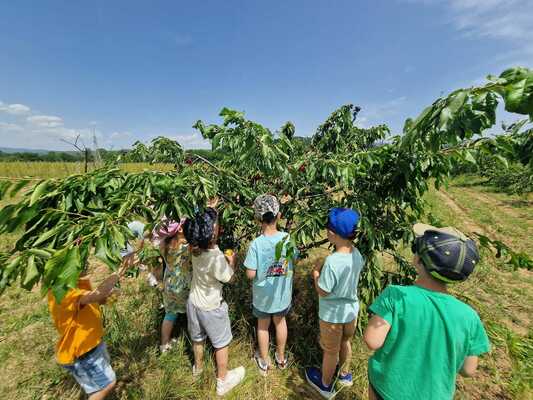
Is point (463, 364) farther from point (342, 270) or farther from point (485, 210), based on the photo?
point (485, 210)

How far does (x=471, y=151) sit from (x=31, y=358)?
5101 millimetres

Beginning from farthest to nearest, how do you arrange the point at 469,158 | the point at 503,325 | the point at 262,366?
the point at 503,325 → the point at 262,366 → the point at 469,158

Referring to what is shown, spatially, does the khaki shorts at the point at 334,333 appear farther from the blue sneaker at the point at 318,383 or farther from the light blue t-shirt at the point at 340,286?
the blue sneaker at the point at 318,383

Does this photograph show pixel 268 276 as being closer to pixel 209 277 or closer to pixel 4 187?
pixel 209 277

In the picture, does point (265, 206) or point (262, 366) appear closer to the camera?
point (265, 206)

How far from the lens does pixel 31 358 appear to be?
3047 millimetres

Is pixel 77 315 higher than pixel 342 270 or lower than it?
lower

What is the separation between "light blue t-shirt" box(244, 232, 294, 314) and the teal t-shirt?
1.09 metres

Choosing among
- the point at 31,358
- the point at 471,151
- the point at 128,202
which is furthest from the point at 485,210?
the point at 31,358

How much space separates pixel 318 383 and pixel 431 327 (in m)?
1.75

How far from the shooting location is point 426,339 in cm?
132

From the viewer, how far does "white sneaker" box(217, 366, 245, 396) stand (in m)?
2.44

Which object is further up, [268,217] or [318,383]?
[268,217]

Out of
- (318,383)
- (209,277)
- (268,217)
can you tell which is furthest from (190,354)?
(268,217)
